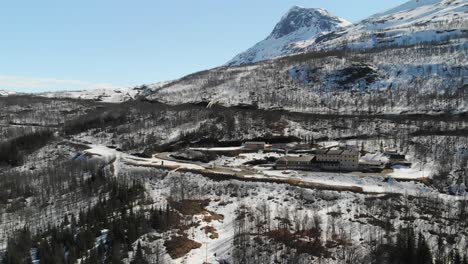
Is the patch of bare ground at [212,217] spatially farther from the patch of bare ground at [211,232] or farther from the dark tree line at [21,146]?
the dark tree line at [21,146]

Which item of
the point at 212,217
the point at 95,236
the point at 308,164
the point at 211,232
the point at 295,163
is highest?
the point at 295,163

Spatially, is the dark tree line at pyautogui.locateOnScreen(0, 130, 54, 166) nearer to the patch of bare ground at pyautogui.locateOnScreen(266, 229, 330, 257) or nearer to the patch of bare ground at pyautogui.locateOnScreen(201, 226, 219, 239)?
the patch of bare ground at pyautogui.locateOnScreen(201, 226, 219, 239)

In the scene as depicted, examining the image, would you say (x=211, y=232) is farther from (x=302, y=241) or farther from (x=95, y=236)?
(x=95, y=236)

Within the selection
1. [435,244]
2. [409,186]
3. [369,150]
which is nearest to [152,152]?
[369,150]

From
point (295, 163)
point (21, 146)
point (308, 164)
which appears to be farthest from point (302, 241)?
point (21, 146)

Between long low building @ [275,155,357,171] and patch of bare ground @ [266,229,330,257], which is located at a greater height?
long low building @ [275,155,357,171]

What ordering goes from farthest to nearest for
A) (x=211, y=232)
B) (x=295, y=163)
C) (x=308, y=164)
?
(x=295, y=163) → (x=308, y=164) → (x=211, y=232)

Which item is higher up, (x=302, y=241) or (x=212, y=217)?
(x=212, y=217)

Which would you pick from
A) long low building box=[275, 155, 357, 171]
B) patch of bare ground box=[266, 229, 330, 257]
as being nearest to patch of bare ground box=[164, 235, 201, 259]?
patch of bare ground box=[266, 229, 330, 257]
